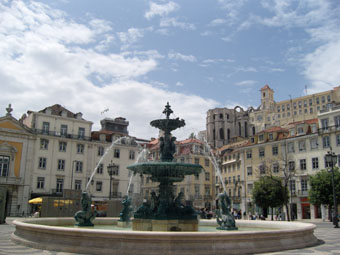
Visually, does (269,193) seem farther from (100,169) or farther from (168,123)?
(168,123)

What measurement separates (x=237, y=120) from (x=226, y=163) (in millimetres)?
49975

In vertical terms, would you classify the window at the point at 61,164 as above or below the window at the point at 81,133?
below

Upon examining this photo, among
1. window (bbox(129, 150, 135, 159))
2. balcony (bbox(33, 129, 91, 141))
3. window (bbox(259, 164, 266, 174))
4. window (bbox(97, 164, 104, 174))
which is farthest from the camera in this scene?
window (bbox(129, 150, 135, 159))

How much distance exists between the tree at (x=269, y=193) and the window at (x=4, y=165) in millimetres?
29157

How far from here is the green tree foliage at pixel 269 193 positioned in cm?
3878

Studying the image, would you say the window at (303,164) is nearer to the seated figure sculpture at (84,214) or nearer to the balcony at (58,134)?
the balcony at (58,134)

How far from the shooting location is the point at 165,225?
13234mm

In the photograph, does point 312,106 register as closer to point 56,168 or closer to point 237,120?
point 237,120

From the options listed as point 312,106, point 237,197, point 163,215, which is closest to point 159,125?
point 163,215

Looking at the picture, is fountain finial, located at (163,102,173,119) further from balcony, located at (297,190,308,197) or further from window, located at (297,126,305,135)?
window, located at (297,126,305,135)

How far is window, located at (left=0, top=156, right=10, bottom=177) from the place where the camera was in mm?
40312

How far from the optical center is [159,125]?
15.2 m

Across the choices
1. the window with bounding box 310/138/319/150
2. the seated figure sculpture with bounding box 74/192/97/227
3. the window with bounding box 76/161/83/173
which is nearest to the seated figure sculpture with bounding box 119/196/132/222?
the seated figure sculpture with bounding box 74/192/97/227

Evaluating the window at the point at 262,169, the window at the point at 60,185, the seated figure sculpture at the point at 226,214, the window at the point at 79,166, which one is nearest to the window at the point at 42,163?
the window at the point at 60,185
